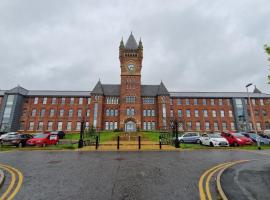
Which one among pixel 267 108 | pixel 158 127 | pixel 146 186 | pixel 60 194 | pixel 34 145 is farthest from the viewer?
pixel 267 108

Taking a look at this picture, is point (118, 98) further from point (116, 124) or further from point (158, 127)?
point (158, 127)

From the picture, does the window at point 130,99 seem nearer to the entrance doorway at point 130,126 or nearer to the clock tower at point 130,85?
the clock tower at point 130,85

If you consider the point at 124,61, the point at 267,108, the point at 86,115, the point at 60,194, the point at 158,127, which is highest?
the point at 124,61

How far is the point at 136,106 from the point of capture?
4350cm

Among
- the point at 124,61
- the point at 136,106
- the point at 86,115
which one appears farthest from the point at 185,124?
the point at 86,115

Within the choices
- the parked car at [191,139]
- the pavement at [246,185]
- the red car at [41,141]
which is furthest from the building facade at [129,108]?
the pavement at [246,185]

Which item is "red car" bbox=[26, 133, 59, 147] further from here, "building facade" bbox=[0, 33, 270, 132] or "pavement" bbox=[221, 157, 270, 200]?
"building facade" bbox=[0, 33, 270, 132]

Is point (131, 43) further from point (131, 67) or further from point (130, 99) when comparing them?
point (130, 99)

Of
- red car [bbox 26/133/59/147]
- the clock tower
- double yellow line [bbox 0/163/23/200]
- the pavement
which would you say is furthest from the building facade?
the pavement

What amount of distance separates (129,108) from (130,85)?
6.92 meters

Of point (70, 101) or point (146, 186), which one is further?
point (70, 101)

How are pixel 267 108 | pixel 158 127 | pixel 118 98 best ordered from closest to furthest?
pixel 158 127, pixel 118 98, pixel 267 108

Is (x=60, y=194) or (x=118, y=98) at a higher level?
(x=118, y=98)

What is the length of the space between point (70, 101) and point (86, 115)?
23.2 ft
